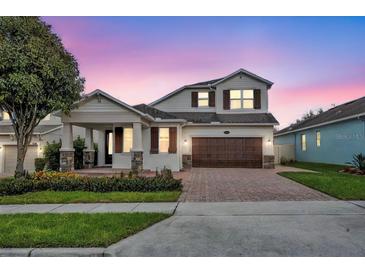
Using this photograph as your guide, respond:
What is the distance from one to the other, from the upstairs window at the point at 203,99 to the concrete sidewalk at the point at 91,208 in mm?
14823

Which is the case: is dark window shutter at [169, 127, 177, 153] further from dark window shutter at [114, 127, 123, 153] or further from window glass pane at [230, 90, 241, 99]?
window glass pane at [230, 90, 241, 99]

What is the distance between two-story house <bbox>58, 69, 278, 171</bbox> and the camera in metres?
14.8

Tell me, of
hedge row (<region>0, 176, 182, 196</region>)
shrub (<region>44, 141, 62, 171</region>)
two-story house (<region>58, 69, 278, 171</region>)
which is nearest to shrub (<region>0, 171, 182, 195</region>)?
hedge row (<region>0, 176, 182, 196</region>)

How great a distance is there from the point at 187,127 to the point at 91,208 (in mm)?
13059

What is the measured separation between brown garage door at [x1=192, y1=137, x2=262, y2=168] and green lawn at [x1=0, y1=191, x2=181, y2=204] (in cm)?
1079

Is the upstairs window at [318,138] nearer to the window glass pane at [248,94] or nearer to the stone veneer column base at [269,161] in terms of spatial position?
the stone veneer column base at [269,161]

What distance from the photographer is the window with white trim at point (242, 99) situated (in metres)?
20.5

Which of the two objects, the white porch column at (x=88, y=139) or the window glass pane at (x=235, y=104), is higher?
the window glass pane at (x=235, y=104)

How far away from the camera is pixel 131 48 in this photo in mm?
15289

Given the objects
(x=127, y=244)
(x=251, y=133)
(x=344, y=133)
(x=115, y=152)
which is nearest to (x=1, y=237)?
(x=127, y=244)

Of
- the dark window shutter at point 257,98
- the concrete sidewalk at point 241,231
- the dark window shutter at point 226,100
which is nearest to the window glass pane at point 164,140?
the dark window shutter at point 226,100

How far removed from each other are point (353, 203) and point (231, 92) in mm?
14304

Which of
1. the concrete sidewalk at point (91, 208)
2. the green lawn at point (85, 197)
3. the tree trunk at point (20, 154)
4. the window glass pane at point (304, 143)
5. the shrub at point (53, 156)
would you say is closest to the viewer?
the concrete sidewalk at point (91, 208)

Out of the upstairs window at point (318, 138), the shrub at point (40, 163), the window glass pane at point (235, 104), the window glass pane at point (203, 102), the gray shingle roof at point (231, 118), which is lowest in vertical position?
the shrub at point (40, 163)
